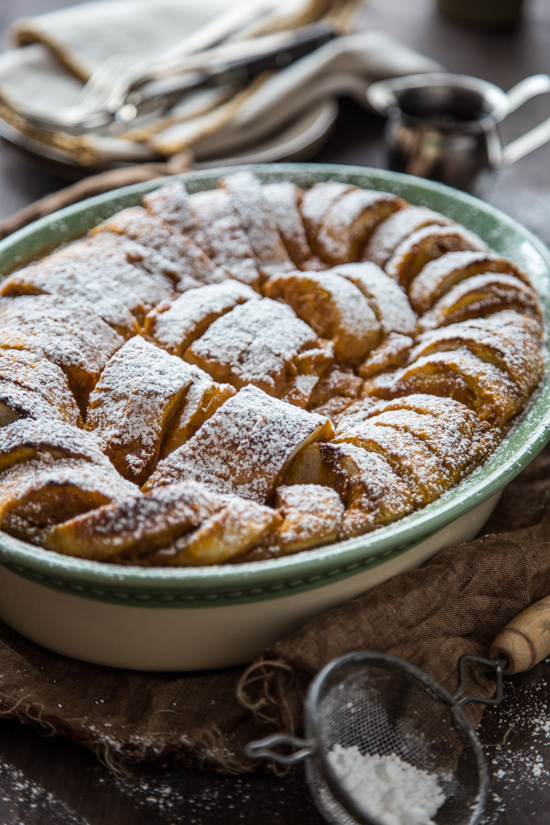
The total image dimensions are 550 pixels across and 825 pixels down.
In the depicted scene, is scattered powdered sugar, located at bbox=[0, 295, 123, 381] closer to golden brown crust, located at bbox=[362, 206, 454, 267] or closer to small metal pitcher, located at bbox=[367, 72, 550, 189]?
golden brown crust, located at bbox=[362, 206, 454, 267]

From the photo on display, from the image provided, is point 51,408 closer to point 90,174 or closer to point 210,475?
point 210,475

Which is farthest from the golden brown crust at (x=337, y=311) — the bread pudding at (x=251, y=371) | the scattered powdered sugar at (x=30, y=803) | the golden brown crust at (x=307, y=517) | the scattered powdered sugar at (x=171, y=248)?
the scattered powdered sugar at (x=30, y=803)

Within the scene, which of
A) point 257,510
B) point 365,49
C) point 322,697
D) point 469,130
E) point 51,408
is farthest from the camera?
point 365,49

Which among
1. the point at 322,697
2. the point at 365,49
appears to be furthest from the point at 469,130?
the point at 322,697

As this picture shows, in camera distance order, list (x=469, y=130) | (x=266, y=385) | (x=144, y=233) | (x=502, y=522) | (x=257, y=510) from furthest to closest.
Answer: (x=469, y=130) < (x=144, y=233) < (x=502, y=522) < (x=266, y=385) < (x=257, y=510)

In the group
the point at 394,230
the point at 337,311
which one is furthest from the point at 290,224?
the point at 337,311
